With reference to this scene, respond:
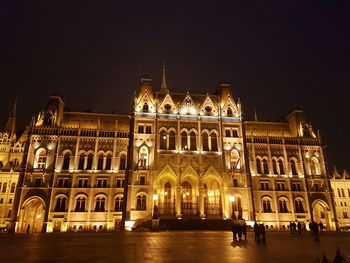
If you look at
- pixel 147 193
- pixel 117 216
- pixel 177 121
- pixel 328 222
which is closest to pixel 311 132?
pixel 328 222

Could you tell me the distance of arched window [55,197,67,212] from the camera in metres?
48.9

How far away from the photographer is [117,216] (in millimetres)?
50125

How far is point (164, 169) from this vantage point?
48.6 meters

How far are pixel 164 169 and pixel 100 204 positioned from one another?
545 inches

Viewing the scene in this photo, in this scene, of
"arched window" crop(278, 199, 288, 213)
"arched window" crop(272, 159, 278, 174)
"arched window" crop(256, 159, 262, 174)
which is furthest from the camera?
"arched window" crop(272, 159, 278, 174)

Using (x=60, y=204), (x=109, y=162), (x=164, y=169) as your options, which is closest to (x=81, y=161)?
(x=109, y=162)

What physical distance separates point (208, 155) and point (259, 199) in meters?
13.7

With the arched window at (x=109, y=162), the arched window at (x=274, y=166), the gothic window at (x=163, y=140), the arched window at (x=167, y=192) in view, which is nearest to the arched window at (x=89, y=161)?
the arched window at (x=109, y=162)

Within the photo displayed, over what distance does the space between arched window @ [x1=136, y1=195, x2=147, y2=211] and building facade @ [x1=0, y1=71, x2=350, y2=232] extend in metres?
0.17

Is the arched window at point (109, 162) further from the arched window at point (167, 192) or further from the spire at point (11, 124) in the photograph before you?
the spire at point (11, 124)

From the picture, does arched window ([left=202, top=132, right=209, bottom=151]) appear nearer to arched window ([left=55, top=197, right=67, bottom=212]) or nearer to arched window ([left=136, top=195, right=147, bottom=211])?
arched window ([left=136, top=195, right=147, bottom=211])

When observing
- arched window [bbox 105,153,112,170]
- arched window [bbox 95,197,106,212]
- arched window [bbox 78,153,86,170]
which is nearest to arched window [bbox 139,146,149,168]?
arched window [bbox 105,153,112,170]

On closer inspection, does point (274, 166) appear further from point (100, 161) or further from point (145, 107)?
point (100, 161)

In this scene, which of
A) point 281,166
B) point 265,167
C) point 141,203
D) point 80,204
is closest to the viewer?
point 141,203
